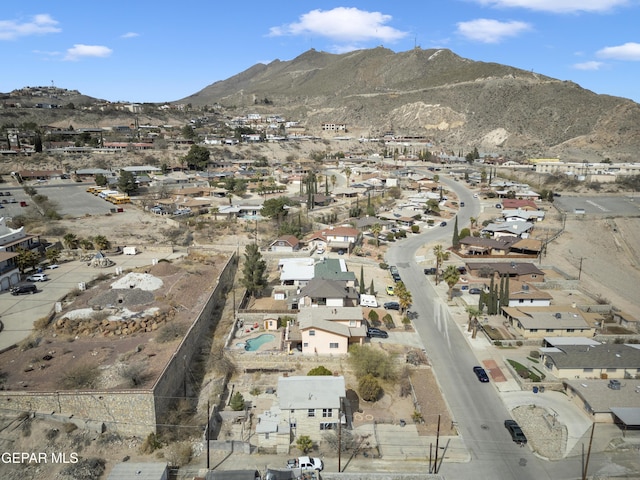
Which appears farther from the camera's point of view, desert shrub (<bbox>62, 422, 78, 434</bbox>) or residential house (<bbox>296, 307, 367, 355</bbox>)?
residential house (<bbox>296, 307, 367, 355</bbox>)

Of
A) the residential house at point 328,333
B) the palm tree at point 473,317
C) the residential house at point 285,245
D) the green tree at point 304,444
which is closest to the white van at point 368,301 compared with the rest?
the residential house at point 328,333

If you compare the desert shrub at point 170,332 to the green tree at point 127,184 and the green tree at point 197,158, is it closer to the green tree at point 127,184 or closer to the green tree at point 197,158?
the green tree at point 127,184

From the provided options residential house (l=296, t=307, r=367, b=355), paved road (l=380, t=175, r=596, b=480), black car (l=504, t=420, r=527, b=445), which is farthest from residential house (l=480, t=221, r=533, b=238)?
black car (l=504, t=420, r=527, b=445)

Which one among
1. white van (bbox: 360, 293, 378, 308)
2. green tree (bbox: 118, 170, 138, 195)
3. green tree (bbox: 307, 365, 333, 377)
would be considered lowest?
green tree (bbox: 307, 365, 333, 377)

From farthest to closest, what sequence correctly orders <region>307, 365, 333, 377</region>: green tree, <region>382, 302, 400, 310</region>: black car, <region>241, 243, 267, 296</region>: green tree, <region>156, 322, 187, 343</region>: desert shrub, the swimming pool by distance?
<region>241, 243, 267, 296</region>: green tree
<region>382, 302, 400, 310</region>: black car
the swimming pool
<region>156, 322, 187, 343</region>: desert shrub
<region>307, 365, 333, 377</region>: green tree

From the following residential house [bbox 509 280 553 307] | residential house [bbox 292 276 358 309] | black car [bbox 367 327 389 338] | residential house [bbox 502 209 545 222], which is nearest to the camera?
black car [bbox 367 327 389 338]

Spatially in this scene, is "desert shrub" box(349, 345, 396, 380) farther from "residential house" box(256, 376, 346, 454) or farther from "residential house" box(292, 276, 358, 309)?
"residential house" box(292, 276, 358, 309)
